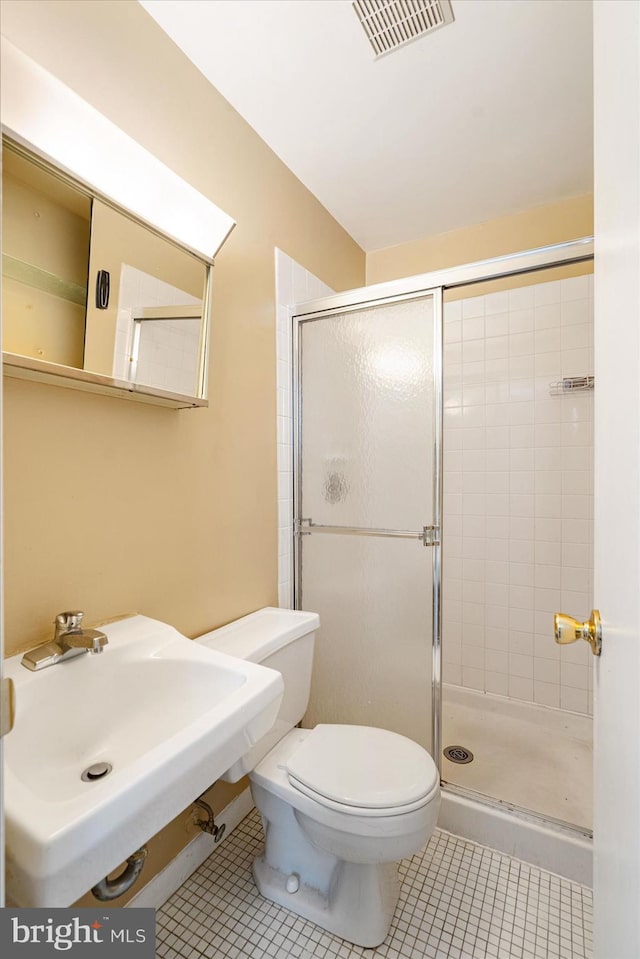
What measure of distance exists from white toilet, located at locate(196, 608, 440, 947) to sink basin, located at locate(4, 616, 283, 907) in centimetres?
27

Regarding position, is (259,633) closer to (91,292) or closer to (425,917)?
(425,917)

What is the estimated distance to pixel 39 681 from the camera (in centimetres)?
86

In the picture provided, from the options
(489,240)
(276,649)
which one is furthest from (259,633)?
(489,240)

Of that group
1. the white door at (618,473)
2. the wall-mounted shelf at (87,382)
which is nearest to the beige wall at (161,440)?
the wall-mounted shelf at (87,382)

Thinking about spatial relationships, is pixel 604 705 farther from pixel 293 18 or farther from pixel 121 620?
pixel 293 18

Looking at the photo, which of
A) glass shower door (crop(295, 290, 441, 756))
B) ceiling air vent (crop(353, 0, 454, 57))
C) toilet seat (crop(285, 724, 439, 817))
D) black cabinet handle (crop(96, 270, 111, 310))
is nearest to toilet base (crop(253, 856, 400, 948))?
toilet seat (crop(285, 724, 439, 817))

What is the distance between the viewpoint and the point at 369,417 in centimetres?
172

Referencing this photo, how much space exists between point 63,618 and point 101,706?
205 millimetres

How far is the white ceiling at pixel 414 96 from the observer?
1268 mm

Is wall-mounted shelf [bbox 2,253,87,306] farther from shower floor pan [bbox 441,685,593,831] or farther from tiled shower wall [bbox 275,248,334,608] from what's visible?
shower floor pan [bbox 441,685,593,831]

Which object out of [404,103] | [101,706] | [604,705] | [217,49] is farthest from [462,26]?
[101,706]

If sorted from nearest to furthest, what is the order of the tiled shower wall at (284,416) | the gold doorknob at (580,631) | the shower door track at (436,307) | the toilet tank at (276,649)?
the gold doorknob at (580,631)
the toilet tank at (276,649)
the shower door track at (436,307)
the tiled shower wall at (284,416)

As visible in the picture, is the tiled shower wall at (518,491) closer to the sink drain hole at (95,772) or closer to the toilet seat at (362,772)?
the toilet seat at (362,772)

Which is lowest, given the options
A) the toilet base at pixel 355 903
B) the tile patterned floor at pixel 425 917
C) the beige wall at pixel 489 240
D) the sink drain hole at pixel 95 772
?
the tile patterned floor at pixel 425 917
